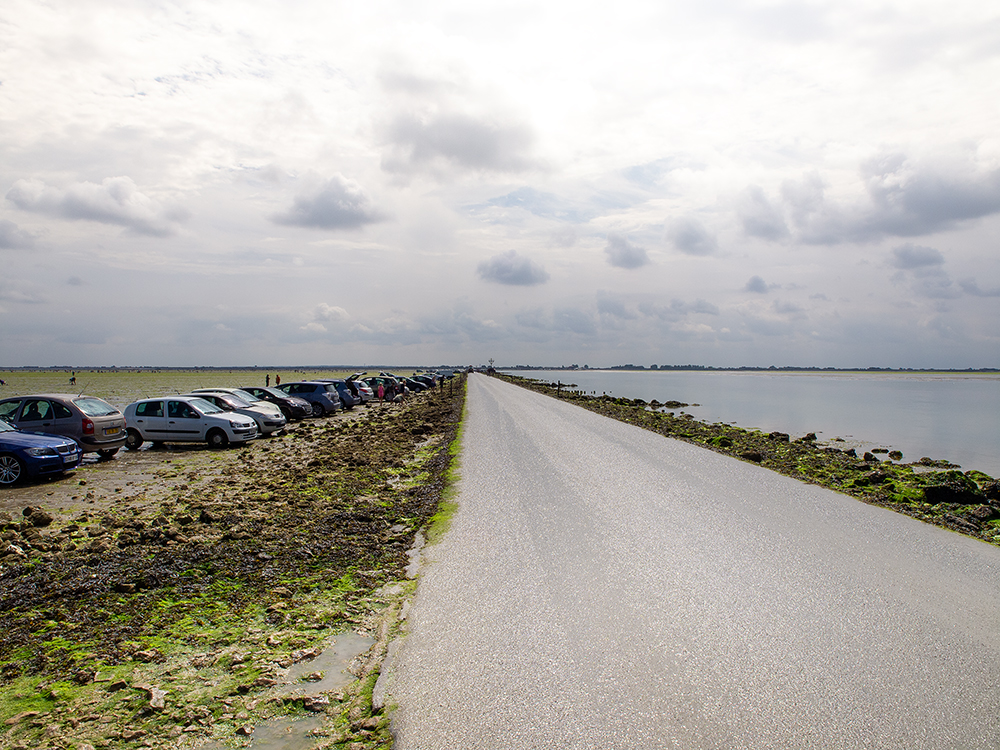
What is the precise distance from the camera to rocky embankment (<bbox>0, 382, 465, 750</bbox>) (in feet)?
12.9

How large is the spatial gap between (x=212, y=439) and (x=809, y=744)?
19.7 metres

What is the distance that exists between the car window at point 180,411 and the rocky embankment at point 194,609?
8148 mm

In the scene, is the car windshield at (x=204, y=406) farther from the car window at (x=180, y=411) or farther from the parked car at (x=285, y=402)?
the parked car at (x=285, y=402)

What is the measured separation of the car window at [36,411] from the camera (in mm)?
15508

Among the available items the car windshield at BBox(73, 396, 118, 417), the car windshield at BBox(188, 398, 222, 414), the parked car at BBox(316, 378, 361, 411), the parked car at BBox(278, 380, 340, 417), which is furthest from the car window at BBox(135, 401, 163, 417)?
the parked car at BBox(316, 378, 361, 411)

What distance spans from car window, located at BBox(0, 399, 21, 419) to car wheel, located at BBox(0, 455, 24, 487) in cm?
358

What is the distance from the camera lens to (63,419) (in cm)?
1550

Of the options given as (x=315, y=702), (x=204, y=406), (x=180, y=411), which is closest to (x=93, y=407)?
(x=180, y=411)

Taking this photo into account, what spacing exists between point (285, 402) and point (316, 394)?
3.58m

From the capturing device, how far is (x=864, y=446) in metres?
28.5

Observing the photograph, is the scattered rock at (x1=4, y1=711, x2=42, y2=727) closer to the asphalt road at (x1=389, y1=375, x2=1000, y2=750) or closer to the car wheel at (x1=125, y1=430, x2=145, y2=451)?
the asphalt road at (x1=389, y1=375, x2=1000, y2=750)

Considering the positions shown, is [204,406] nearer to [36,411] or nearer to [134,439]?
[134,439]

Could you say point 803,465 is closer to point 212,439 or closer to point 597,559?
point 597,559

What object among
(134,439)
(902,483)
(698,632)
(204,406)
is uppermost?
(204,406)
